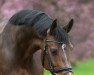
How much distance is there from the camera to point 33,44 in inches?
330

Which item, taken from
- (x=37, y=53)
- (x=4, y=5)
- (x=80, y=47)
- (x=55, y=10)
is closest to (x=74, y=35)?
(x=80, y=47)

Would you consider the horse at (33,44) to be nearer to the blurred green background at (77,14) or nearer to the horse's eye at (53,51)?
the horse's eye at (53,51)

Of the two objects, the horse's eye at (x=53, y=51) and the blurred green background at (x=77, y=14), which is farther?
the blurred green background at (x=77, y=14)

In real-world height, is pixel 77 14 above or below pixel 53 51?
above

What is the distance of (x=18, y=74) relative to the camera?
27.9 feet

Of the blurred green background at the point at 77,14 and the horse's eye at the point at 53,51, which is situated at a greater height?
the blurred green background at the point at 77,14

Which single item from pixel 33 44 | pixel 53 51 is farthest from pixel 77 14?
pixel 53 51

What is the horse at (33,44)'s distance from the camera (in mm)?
7883

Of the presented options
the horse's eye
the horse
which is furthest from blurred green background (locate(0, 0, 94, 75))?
the horse's eye

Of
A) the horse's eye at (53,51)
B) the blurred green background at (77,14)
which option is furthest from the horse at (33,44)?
the blurred green background at (77,14)

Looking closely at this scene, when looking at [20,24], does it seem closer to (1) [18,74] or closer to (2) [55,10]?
(1) [18,74]

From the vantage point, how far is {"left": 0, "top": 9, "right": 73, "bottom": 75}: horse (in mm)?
7883

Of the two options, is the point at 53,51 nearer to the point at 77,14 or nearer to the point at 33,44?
Result: the point at 33,44

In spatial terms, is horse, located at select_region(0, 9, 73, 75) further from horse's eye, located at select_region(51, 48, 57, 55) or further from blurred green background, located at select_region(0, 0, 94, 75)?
blurred green background, located at select_region(0, 0, 94, 75)
